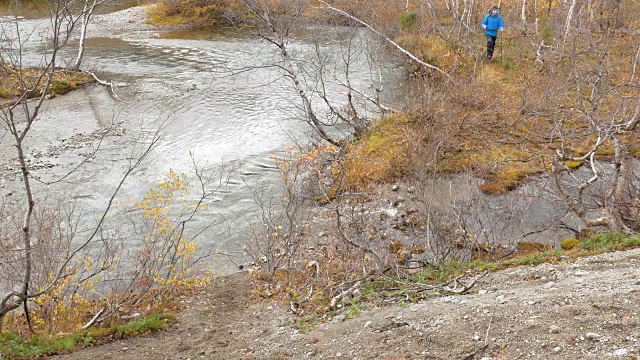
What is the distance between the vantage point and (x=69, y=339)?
8133mm

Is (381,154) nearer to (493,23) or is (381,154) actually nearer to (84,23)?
(493,23)

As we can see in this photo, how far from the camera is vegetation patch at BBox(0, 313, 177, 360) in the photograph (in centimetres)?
768

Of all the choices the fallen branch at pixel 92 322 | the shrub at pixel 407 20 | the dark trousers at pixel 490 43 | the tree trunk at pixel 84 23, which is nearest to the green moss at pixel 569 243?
the fallen branch at pixel 92 322

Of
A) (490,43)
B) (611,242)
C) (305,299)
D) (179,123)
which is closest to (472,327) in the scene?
(305,299)

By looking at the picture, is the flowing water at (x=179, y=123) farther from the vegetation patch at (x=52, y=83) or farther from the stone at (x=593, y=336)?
the stone at (x=593, y=336)

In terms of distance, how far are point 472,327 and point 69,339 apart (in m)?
5.91

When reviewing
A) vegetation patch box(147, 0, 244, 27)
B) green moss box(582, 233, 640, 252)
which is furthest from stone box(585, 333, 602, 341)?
vegetation patch box(147, 0, 244, 27)

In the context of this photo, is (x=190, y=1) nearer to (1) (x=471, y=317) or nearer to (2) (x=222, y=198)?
(2) (x=222, y=198)

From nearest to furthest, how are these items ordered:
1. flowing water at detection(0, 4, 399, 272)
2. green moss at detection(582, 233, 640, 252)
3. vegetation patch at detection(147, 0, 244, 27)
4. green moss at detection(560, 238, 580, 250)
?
1. green moss at detection(582, 233, 640, 252)
2. green moss at detection(560, 238, 580, 250)
3. flowing water at detection(0, 4, 399, 272)
4. vegetation patch at detection(147, 0, 244, 27)

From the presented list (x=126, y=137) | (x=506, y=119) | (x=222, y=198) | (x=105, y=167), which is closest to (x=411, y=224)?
(x=222, y=198)

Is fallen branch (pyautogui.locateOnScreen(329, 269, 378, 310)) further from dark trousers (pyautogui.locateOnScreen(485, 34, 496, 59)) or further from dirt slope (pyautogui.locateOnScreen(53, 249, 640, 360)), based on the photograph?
dark trousers (pyautogui.locateOnScreen(485, 34, 496, 59))

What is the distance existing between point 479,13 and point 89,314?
23.7 meters

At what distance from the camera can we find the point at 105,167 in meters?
16.4

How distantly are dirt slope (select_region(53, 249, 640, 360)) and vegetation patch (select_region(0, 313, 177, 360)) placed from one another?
0.72 feet
